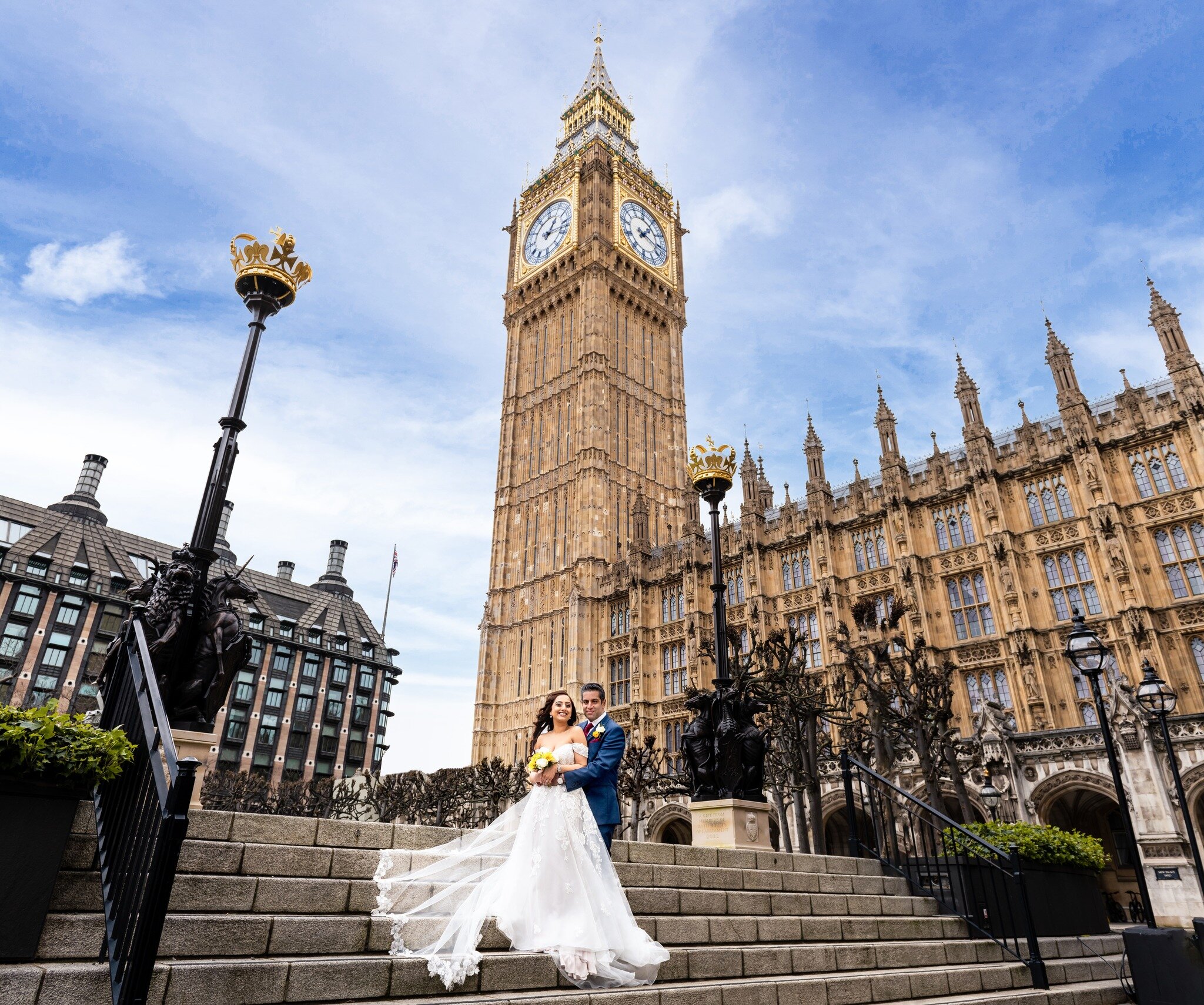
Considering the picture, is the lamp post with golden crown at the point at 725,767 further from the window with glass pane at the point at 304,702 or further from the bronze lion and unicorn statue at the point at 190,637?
the window with glass pane at the point at 304,702

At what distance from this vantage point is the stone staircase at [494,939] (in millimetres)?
4188

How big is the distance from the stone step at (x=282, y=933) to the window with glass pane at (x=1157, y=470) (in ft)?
96.1

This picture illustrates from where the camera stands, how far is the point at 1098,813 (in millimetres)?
27016

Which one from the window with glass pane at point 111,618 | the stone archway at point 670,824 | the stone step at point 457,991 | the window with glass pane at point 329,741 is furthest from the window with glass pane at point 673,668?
the window with glass pane at point 111,618

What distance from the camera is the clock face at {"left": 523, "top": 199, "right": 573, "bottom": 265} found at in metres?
60.8

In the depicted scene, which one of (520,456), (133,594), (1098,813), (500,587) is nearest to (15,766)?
(133,594)

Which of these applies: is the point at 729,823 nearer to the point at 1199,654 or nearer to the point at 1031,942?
the point at 1031,942

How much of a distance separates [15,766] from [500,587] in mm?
48415

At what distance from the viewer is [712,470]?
44.3ft

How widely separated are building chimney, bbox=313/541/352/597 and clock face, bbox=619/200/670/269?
53.2m

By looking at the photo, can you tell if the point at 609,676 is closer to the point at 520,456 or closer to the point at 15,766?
the point at 520,456

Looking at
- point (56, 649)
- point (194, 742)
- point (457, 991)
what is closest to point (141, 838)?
point (457, 991)

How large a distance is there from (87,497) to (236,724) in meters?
28.2

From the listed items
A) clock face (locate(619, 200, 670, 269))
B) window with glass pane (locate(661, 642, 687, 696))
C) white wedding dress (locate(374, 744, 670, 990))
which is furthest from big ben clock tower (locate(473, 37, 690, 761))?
white wedding dress (locate(374, 744, 670, 990))
